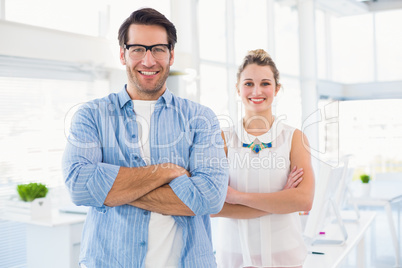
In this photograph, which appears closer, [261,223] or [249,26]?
[261,223]

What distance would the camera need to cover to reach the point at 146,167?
1437 millimetres

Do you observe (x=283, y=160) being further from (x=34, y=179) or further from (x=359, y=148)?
(x=359, y=148)

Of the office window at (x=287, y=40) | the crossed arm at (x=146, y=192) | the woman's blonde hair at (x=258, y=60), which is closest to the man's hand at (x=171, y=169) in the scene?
the crossed arm at (x=146, y=192)

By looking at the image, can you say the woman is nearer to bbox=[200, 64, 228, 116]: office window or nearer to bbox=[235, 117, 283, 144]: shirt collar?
bbox=[235, 117, 283, 144]: shirt collar

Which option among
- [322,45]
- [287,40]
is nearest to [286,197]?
[287,40]

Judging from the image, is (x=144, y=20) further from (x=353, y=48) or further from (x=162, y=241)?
(x=353, y=48)

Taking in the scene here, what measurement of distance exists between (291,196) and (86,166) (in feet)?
2.61

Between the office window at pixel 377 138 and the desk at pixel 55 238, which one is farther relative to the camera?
the office window at pixel 377 138

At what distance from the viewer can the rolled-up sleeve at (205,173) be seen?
1435mm

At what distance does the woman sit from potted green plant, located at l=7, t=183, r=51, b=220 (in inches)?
75.0

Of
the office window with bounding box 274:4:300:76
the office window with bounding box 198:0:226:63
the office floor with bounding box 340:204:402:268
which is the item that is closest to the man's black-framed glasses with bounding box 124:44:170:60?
the office window with bounding box 198:0:226:63

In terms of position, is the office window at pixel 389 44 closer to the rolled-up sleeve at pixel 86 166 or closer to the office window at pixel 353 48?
the office window at pixel 353 48

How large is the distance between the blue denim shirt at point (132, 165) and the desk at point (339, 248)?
0.97m

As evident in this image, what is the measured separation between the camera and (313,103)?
782cm
